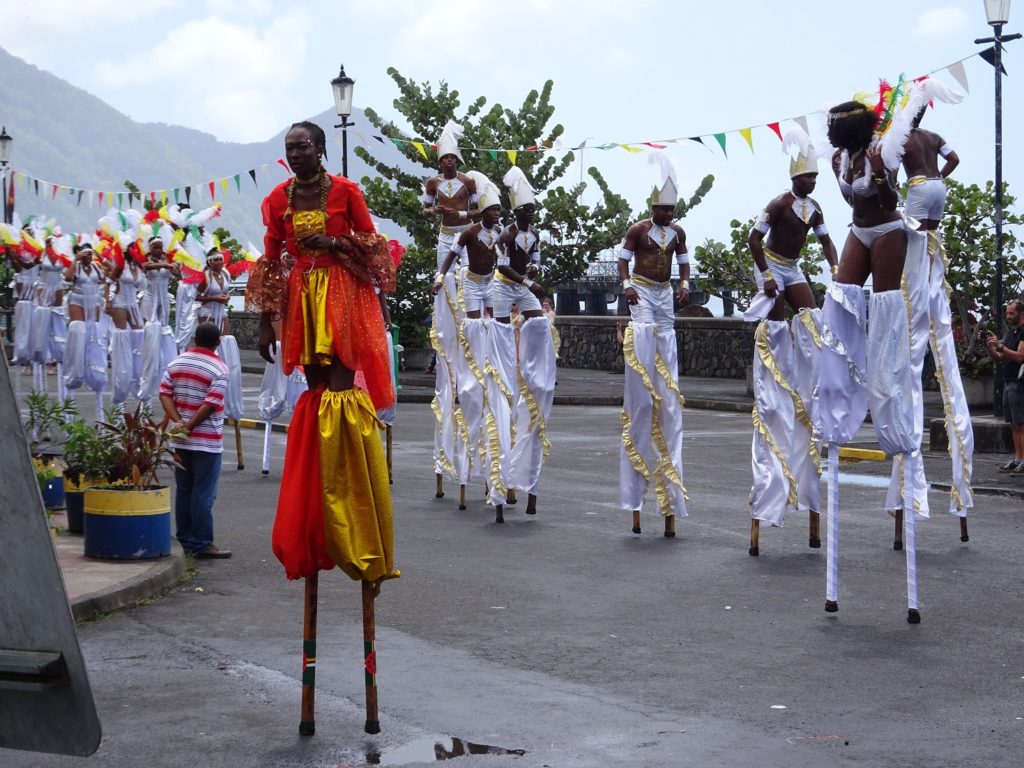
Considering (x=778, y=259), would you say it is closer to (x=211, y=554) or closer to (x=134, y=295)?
(x=211, y=554)

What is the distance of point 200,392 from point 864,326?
4644mm

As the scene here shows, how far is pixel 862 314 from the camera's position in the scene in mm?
7902

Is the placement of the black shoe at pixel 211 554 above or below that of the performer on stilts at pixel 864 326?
below

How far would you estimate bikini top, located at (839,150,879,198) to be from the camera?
7.84 meters

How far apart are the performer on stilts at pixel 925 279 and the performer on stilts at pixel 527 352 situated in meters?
→ 3.20

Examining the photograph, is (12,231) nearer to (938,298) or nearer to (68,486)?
(68,486)

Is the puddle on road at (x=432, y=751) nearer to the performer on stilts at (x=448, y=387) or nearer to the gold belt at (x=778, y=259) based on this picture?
the gold belt at (x=778, y=259)

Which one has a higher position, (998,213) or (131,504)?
(998,213)

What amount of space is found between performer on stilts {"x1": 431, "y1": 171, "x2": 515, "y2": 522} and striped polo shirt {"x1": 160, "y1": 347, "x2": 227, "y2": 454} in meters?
2.80

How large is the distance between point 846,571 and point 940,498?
159 inches

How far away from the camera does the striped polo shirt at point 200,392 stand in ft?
33.2

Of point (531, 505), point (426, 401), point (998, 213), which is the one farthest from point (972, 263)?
point (531, 505)

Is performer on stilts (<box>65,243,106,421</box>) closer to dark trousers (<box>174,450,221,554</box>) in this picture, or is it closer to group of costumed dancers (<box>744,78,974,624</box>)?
dark trousers (<box>174,450,221,554</box>)

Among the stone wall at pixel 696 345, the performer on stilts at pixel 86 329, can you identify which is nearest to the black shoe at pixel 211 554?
the performer on stilts at pixel 86 329
